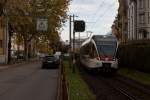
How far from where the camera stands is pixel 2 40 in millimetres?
72375

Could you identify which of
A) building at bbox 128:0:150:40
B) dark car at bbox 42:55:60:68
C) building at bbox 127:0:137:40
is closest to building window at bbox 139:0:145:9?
building at bbox 128:0:150:40

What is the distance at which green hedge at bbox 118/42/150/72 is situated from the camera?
38219 millimetres

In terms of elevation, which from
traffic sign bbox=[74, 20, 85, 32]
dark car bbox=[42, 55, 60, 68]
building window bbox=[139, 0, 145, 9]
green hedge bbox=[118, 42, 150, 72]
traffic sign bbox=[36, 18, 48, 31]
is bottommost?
dark car bbox=[42, 55, 60, 68]

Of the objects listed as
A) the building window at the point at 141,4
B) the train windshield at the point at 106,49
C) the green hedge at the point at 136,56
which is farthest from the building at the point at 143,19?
the train windshield at the point at 106,49

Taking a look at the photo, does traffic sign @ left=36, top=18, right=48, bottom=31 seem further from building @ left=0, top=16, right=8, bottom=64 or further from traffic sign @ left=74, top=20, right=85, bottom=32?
traffic sign @ left=74, top=20, right=85, bottom=32

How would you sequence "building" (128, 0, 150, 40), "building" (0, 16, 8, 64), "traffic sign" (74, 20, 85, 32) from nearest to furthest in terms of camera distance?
"traffic sign" (74, 20, 85, 32) < "building" (0, 16, 8, 64) < "building" (128, 0, 150, 40)

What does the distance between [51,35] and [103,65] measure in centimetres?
4180

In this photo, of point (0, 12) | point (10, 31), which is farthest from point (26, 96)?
point (10, 31)

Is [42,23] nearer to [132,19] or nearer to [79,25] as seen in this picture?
[132,19]

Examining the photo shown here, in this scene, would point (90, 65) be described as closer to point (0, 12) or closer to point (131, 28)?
point (0, 12)

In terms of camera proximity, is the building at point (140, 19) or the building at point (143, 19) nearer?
the building at point (143, 19)

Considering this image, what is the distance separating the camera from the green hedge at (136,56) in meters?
38.2

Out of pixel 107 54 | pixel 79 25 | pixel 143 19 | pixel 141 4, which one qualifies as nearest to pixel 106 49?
pixel 107 54

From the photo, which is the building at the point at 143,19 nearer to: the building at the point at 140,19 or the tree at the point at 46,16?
the building at the point at 140,19
